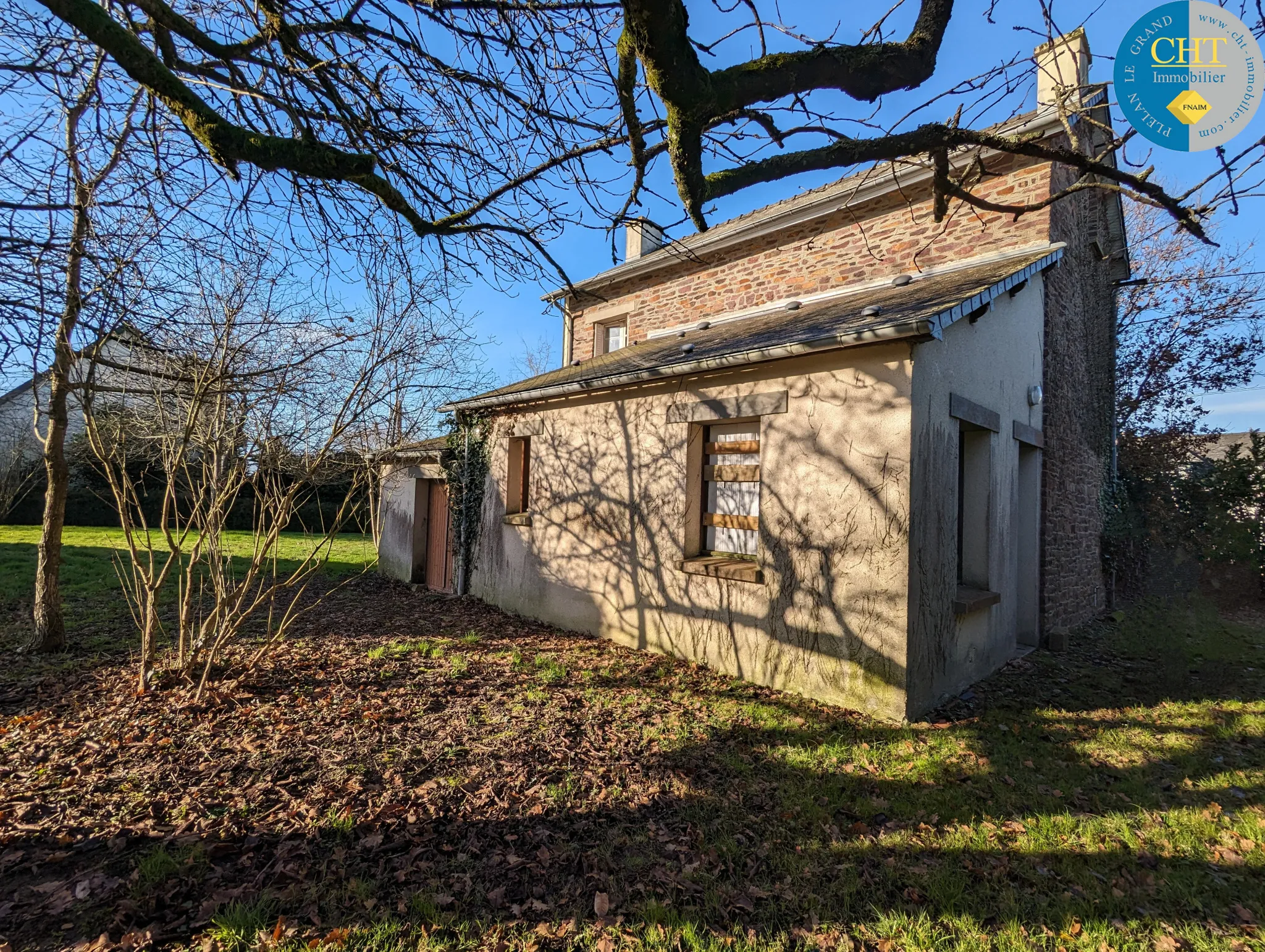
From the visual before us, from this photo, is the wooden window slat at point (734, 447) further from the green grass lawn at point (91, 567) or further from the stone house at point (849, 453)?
the green grass lawn at point (91, 567)

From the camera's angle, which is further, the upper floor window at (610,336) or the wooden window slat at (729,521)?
the upper floor window at (610,336)

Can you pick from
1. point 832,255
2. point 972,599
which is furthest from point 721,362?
point 832,255

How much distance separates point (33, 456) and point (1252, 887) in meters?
25.9

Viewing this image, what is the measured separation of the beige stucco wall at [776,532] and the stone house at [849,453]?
0.02 meters

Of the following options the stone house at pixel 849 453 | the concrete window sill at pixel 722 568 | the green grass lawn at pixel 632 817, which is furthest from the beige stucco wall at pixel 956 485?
the concrete window sill at pixel 722 568

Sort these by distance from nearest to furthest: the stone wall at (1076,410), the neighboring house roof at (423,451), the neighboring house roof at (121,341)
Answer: the neighboring house roof at (121,341) → the stone wall at (1076,410) → the neighboring house roof at (423,451)

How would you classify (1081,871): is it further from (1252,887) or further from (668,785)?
(668,785)

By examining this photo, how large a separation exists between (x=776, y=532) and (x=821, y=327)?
6.86 ft

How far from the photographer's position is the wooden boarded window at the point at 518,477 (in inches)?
351

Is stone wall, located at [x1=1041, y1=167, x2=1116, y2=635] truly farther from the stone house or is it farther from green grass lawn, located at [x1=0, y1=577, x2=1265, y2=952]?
green grass lawn, located at [x1=0, y1=577, x2=1265, y2=952]

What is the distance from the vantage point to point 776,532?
552 cm

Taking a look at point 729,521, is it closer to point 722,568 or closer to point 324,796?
point 722,568

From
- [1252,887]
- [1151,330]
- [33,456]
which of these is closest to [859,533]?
[1252,887]

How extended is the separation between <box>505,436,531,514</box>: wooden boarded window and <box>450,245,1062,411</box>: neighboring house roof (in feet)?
2.21
